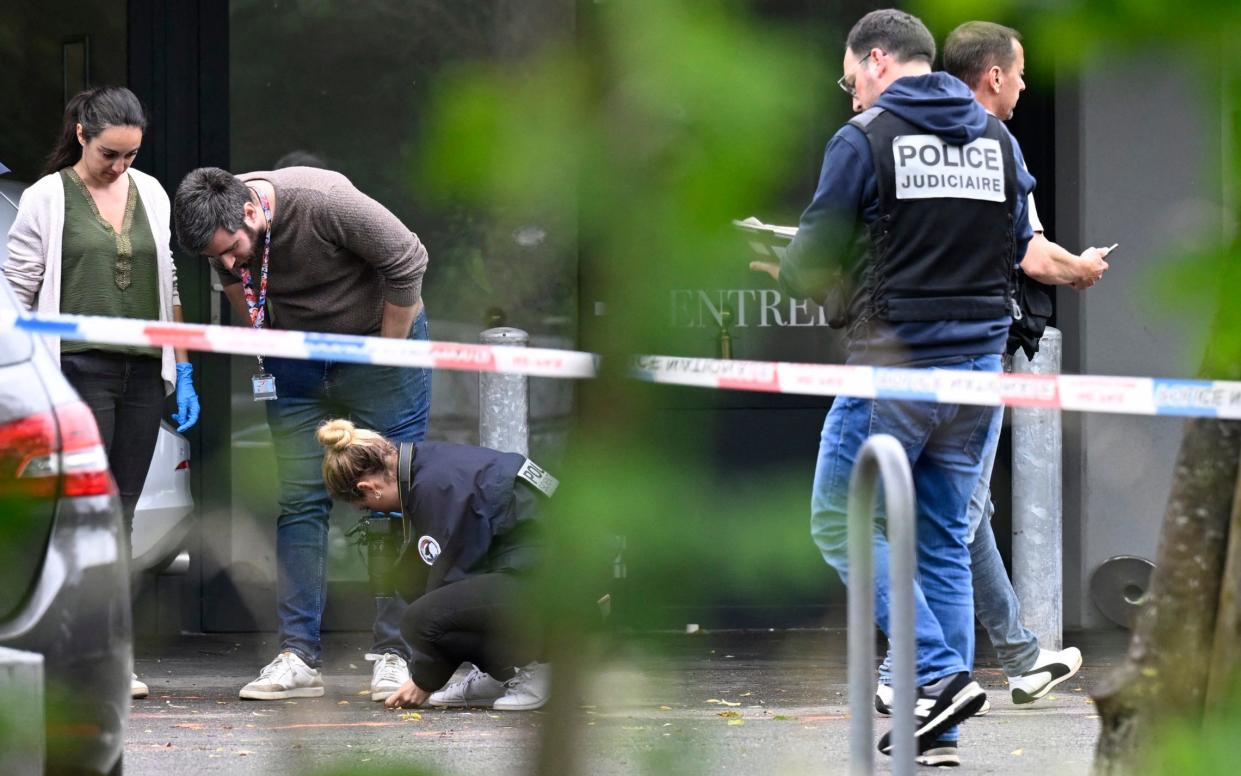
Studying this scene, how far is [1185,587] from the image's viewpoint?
2.95 metres

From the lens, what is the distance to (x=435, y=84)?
874 mm

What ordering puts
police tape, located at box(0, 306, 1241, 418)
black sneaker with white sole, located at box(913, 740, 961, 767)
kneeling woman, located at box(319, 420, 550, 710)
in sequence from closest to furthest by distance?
police tape, located at box(0, 306, 1241, 418) → black sneaker with white sole, located at box(913, 740, 961, 767) → kneeling woman, located at box(319, 420, 550, 710)

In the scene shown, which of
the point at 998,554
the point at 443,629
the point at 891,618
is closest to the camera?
the point at 891,618

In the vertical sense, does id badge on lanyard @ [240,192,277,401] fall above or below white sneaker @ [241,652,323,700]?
above

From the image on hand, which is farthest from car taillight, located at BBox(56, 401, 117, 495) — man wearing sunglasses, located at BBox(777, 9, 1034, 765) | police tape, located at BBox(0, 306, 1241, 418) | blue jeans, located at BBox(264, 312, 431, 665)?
blue jeans, located at BBox(264, 312, 431, 665)

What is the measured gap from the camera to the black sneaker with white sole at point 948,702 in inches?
157

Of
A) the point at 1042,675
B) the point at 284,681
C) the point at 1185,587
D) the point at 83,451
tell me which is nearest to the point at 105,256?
the point at 284,681

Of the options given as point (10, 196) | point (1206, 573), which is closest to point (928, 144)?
point (1206, 573)

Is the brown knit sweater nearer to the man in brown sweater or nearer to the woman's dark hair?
the man in brown sweater

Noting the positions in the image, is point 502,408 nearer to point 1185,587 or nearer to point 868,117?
point 868,117

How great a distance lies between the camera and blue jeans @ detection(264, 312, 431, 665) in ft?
16.9

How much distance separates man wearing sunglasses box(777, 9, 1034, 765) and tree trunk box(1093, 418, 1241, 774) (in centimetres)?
100

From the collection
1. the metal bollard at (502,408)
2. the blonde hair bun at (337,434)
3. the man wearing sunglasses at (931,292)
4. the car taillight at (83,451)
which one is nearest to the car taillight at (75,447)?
the car taillight at (83,451)

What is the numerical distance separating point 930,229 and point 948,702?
1.03m
